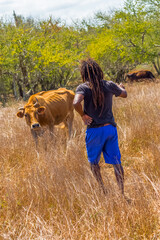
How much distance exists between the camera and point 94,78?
10.9 ft

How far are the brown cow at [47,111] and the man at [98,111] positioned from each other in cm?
240

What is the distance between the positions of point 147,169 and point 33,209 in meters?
1.65

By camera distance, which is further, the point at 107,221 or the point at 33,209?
the point at 33,209

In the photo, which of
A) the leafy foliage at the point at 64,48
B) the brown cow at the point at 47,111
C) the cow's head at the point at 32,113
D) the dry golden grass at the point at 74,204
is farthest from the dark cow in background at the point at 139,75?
the dry golden grass at the point at 74,204

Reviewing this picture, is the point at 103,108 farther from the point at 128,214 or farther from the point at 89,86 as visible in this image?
the point at 128,214

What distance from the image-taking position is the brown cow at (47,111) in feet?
19.1

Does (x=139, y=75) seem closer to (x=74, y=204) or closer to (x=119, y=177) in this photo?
(x=119, y=177)

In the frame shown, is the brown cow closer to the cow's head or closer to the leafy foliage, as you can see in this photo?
the cow's head

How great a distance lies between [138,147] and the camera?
5359 mm

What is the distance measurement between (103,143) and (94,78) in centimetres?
86

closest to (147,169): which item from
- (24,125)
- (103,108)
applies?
(103,108)

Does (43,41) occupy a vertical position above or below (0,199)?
above

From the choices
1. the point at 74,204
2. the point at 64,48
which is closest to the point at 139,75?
the point at 64,48

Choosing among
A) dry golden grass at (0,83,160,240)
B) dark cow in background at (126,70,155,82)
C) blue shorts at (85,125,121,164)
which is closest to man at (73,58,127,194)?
blue shorts at (85,125,121,164)
